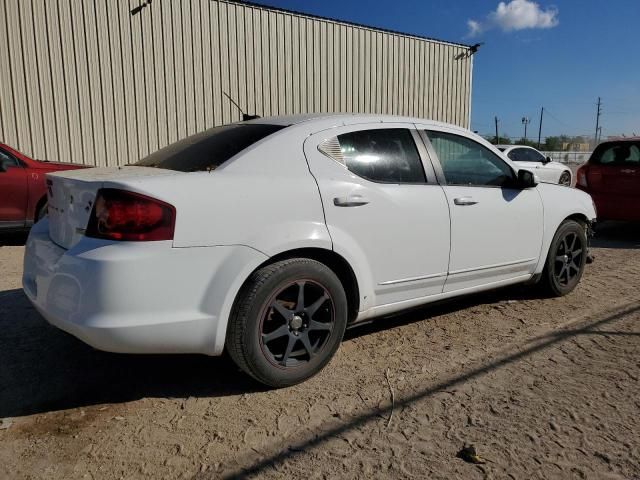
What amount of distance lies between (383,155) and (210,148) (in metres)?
1.09

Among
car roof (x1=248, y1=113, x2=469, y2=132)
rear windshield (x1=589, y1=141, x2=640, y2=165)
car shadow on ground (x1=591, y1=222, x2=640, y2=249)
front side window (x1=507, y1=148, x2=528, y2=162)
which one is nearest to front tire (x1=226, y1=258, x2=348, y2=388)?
car roof (x1=248, y1=113, x2=469, y2=132)

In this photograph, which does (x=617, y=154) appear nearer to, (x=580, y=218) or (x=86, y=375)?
(x=580, y=218)

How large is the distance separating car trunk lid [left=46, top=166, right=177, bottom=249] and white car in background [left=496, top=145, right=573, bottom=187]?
13225 mm

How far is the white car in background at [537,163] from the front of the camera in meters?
14.7

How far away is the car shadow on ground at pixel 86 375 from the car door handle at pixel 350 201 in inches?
43.8

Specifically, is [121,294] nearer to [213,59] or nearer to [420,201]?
[420,201]

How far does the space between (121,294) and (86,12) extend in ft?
31.0

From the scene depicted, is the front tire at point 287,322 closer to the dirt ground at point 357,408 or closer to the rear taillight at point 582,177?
the dirt ground at point 357,408

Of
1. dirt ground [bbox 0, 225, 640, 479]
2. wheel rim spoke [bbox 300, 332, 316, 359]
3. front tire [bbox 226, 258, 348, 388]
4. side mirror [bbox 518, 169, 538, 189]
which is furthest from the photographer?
side mirror [bbox 518, 169, 538, 189]

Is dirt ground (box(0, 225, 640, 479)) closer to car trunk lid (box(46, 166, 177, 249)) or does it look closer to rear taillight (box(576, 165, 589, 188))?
car trunk lid (box(46, 166, 177, 249))

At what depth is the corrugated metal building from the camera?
969cm

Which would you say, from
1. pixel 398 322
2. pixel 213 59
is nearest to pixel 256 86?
pixel 213 59

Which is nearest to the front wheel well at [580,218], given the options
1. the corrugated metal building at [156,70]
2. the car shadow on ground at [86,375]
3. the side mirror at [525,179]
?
the side mirror at [525,179]

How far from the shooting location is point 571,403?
111 inches
